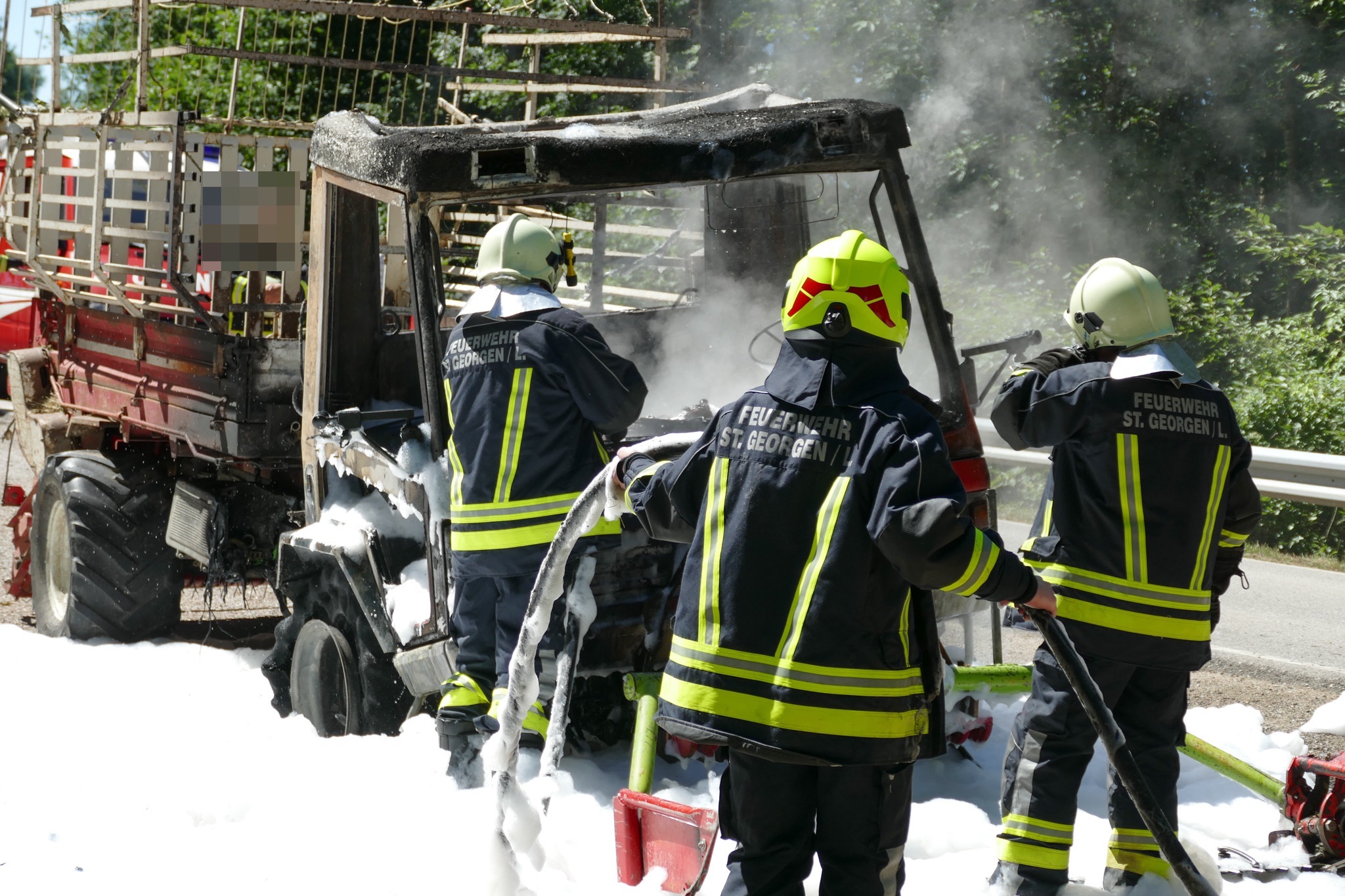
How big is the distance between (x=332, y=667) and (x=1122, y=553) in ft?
9.43

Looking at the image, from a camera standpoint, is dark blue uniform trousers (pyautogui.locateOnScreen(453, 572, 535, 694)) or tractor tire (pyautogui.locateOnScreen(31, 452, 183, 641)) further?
tractor tire (pyautogui.locateOnScreen(31, 452, 183, 641))

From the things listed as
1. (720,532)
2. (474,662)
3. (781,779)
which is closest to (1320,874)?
(781,779)

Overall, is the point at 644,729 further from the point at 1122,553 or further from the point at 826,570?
the point at 1122,553

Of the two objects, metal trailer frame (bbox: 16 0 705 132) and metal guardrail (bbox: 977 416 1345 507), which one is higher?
metal trailer frame (bbox: 16 0 705 132)

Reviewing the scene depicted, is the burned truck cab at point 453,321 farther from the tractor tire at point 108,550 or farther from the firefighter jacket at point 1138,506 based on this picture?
the tractor tire at point 108,550

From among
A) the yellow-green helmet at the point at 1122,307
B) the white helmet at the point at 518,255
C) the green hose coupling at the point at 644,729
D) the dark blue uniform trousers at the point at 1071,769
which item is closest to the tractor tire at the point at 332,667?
the green hose coupling at the point at 644,729

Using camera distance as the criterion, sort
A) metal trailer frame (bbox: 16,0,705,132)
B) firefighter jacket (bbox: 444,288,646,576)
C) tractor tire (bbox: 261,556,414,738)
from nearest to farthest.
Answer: firefighter jacket (bbox: 444,288,646,576) < tractor tire (bbox: 261,556,414,738) < metal trailer frame (bbox: 16,0,705,132)

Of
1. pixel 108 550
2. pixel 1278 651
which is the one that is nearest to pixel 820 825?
pixel 1278 651

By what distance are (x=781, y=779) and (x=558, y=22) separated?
564 centimetres

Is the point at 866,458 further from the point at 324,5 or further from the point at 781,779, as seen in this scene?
the point at 324,5

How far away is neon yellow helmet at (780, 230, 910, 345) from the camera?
2.95 meters

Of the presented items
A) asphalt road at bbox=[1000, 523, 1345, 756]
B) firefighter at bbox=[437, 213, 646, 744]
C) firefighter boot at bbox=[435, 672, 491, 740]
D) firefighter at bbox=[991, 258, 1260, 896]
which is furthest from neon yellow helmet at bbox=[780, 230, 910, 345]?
asphalt road at bbox=[1000, 523, 1345, 756]

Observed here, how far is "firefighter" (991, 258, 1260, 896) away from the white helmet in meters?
1.55

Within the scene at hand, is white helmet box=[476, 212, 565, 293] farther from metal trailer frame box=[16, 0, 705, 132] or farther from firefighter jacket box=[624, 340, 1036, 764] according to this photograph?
metal trailer frame box=[16, 0, 705, 132]
